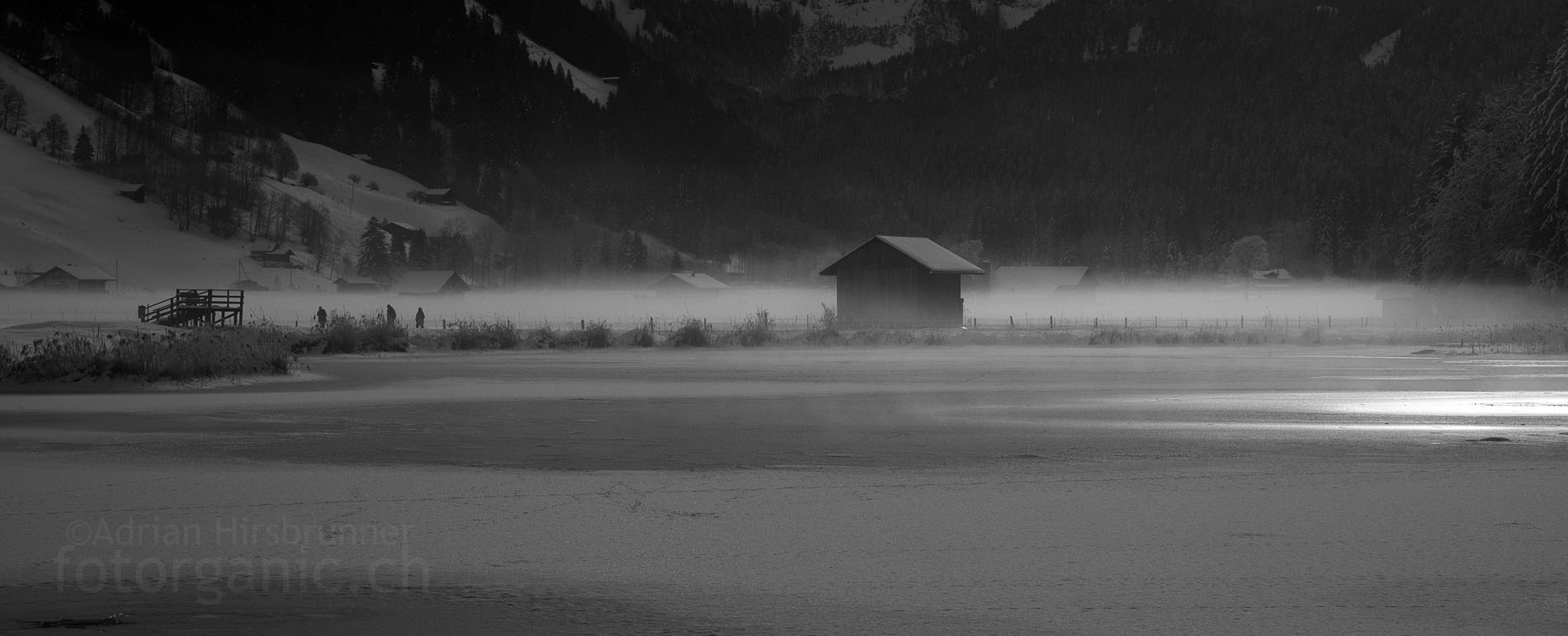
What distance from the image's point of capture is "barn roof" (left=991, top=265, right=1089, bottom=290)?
117 metres

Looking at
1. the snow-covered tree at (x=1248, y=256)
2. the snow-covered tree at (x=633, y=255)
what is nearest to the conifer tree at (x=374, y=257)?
the snow-covered tree at (x=633, y=255)

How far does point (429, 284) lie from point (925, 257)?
76.8 metres

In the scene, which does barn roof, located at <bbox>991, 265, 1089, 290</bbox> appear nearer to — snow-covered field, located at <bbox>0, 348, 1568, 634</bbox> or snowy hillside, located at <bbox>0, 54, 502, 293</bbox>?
snowy hillside, located at <bbox>0, 54, 502, 293</bbox>

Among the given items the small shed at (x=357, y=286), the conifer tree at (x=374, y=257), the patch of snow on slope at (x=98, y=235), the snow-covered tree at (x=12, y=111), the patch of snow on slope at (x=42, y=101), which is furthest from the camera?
the patch of snow on slope at (x=42, y=101)

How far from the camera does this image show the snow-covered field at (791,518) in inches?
283

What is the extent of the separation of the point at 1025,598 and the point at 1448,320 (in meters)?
65.8

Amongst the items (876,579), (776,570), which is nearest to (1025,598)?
(876,579)

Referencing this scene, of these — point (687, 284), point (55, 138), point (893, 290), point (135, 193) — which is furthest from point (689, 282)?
point (55, 138)

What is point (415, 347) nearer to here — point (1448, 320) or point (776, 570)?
point (776, 570)

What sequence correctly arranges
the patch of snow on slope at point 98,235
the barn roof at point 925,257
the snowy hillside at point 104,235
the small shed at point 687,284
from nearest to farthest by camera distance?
1. the barn roof at point 925,257
2. the snowy hillside at point 104,235
3. the patch of snow on slope at point 98,235
4. the small shed at point 687,284

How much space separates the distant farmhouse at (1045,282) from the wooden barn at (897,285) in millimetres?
47992

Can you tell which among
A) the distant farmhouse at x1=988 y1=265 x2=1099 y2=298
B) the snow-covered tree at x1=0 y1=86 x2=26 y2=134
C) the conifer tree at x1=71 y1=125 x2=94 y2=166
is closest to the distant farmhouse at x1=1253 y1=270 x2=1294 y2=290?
the distant farmhouse at x1=988 y1=265 x2=1099 y2=298

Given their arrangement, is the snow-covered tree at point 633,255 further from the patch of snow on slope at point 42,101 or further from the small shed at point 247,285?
the patch of snow on slope at point 42,101

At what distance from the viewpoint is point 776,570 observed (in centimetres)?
814
